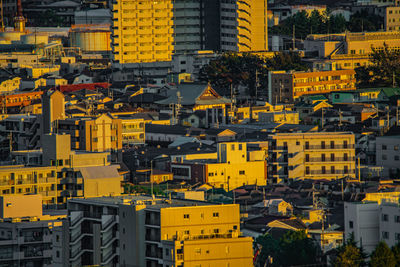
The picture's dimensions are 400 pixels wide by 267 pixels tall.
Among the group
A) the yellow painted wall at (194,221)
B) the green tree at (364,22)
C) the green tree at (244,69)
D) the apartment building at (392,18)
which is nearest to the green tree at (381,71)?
the green tree at (244,69)

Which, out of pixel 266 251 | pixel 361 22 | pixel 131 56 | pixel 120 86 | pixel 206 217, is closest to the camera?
pixel 206 217

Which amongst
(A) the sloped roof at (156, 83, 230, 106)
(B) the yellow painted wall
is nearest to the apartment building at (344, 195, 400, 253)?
(B) the yellow painted wall

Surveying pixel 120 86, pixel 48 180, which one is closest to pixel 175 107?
pixel 120 86

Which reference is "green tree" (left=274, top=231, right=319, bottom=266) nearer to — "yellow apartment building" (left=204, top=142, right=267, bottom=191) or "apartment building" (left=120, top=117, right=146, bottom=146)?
"yellow apartment building" (left=204, top=142, right=267, bottom=191)

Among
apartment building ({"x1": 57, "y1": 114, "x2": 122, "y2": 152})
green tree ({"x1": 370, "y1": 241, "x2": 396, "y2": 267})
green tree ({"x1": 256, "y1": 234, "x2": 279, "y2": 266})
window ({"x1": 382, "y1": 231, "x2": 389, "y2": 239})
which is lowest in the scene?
green tree ({"x1": 256, "y1": 234, "x2": 279, "y2": 266})

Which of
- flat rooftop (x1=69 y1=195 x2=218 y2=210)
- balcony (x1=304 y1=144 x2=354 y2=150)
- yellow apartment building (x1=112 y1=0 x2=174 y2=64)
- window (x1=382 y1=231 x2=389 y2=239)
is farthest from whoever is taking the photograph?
yellow apartment building (x1=112 y1=0 x2=174 y2=64)

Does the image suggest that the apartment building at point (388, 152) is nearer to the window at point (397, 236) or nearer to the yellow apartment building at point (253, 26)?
the window at point (397, 236)

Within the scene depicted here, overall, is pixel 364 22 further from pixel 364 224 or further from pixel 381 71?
pixel 364 224

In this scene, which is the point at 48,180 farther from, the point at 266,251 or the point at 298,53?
the point at 298,53

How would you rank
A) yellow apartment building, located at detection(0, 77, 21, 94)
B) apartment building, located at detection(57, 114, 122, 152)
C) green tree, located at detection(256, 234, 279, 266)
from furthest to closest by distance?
yellow apartment building, located at detection(0, 77, 21, 94)
apartment building, located at detection(57, 114, 122, 152)
green tree, located at detection(256, 234, 279, 266)
